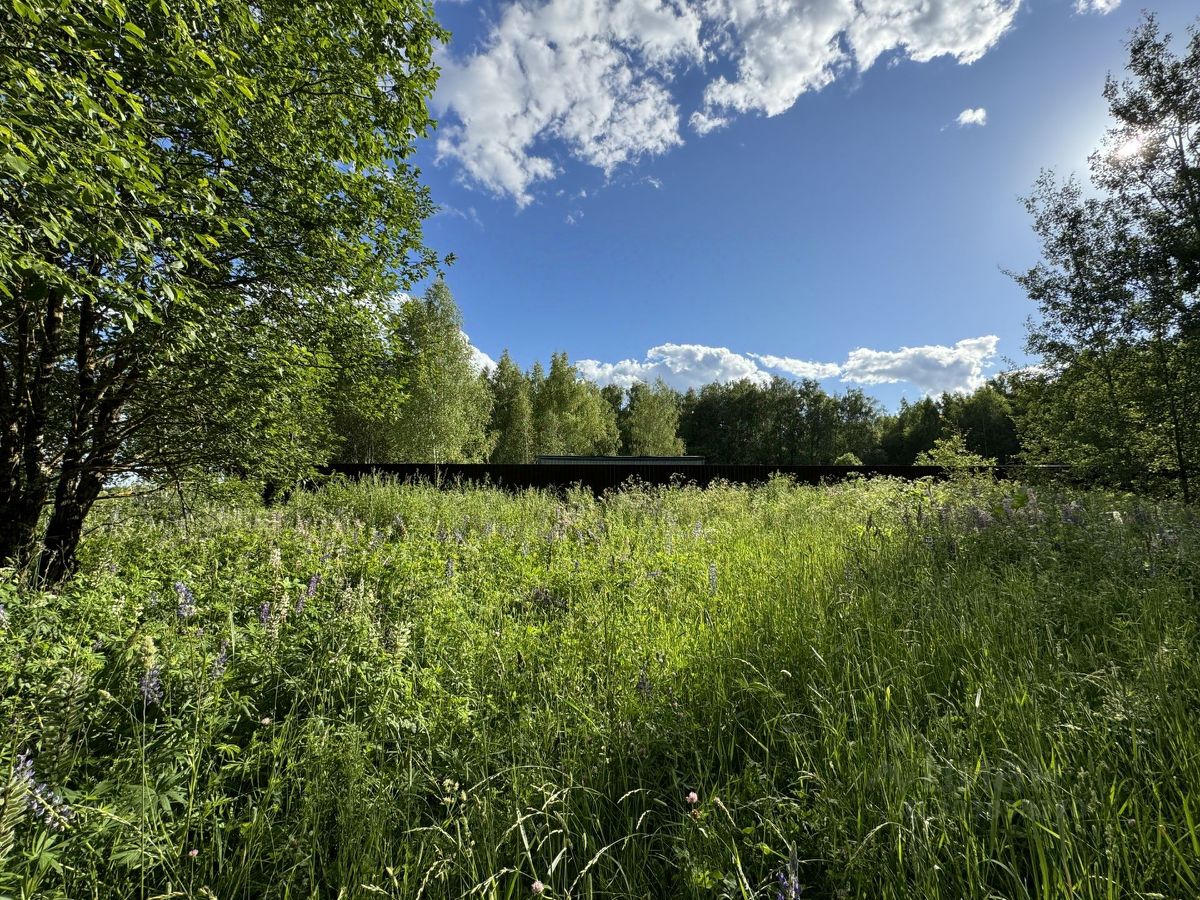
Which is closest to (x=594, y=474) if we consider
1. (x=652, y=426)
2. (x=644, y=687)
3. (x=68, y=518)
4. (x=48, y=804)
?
(x=68, y=518)

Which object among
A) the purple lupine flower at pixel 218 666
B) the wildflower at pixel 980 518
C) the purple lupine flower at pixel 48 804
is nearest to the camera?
the purple lupine flower at pixel 48 804

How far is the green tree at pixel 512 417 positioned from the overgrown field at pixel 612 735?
31.7 meters

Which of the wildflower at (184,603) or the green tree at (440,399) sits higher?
the green tree at (440,399)

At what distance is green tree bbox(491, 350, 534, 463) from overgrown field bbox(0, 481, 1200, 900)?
3167cm

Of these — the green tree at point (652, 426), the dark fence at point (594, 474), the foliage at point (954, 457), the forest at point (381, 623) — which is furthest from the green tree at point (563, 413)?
the forest at point (381, 623)

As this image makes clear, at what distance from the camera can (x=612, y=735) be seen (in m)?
2.01

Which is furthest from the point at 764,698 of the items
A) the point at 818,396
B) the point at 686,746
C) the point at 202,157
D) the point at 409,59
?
the point at 818,396

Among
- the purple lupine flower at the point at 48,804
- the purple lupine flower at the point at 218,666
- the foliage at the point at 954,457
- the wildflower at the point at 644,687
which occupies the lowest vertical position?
the wildflower at the point at 644,687

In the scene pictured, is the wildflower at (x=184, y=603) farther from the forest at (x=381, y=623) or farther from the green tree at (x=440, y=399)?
the green tree at (x=440, y=399)

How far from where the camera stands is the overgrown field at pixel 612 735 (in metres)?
1.28

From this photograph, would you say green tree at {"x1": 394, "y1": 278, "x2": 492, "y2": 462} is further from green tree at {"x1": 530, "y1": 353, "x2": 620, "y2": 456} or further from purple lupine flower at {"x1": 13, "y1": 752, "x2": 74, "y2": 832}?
purple lupine flower at {"x1": 13, "y1": 752, "x2": 74, "y2": 832}

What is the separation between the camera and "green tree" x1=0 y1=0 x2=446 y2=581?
8.55 feet

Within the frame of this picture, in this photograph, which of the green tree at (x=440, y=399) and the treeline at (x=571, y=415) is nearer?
the treeline at (x=571, y=415)

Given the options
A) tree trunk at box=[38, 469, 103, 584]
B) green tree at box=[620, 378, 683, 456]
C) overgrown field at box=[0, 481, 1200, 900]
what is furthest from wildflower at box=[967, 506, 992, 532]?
green tree at box=[620, 378, 683, 456]
